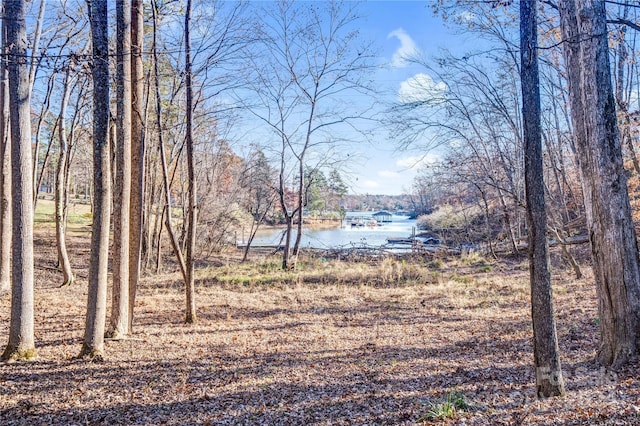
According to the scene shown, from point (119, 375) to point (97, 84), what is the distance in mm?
3383

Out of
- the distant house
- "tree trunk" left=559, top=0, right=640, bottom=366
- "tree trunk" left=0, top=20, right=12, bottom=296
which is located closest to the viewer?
"tree trunk" left=559, top=0, right=640, bottom=366

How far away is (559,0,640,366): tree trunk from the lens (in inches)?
155

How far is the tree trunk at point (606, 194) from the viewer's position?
12.9 ft

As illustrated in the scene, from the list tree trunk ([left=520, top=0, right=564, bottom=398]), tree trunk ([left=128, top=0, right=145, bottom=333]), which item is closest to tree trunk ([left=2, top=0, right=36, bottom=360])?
tree trunk ([left=128, top=0, right=145, bottom=333])

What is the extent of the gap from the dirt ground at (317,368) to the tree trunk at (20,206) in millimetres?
369

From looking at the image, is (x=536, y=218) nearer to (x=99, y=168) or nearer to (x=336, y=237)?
(x=99, y=168)

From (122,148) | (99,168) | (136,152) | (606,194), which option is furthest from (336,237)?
(606,194)

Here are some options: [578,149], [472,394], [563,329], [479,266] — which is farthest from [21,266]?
[479,266]

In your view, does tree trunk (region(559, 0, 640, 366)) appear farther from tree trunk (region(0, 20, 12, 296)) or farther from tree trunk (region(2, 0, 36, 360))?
tree trunk (region(0, 20, 12, 296))

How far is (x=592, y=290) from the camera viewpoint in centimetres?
864

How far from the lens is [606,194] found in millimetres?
3965

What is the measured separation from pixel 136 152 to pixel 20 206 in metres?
1.84

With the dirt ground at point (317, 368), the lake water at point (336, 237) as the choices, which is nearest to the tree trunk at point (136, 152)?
the dirt ground at point (317, 368)

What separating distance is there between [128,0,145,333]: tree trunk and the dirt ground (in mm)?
1195
